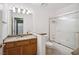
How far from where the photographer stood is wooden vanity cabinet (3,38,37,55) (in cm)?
136

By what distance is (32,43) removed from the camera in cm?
145

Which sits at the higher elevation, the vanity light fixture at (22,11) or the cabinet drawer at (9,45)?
the vanity light fixture at (22,11)

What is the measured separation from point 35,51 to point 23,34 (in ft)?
0.95

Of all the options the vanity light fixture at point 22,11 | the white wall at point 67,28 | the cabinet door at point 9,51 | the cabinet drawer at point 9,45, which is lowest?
the cabinet door at point 9,51

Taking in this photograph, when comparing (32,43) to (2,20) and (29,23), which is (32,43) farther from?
(2,20)

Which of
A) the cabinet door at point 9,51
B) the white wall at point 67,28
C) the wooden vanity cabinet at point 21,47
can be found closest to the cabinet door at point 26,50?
the wooden vanity cabinet at point 21,47

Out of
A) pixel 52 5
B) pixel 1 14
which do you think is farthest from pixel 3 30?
pixel 52 5

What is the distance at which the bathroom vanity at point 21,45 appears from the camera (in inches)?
53.4

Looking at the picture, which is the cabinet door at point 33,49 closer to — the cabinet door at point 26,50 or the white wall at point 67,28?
the cabinet door at point 26,50

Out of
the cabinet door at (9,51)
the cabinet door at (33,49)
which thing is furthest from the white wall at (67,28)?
the cabinet door at (9,51)

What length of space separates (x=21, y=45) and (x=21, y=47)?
1.1 inches

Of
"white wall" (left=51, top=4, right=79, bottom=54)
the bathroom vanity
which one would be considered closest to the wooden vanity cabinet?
the bathroom vanity

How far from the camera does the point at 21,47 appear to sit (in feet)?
4.65
